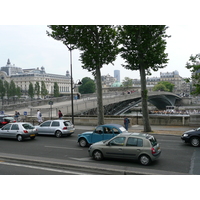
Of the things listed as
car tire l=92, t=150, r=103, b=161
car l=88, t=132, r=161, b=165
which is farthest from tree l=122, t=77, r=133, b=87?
car l=88, t=132, r=161, b=165

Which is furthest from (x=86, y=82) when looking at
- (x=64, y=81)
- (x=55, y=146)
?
(x=55, y=146)

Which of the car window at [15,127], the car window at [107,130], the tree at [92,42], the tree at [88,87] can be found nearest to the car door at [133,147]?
the car window at [107,130]

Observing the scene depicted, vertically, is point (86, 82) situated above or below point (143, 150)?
above

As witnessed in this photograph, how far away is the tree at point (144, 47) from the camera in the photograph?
20.5 metres

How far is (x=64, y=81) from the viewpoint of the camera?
569 feet

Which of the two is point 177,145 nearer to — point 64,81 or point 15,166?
point 15,166

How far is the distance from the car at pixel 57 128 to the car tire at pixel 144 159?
9641 millimetres

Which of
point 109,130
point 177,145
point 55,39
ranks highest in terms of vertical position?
point 55,39

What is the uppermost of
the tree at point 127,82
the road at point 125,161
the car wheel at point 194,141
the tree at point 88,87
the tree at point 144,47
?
the tree at point 127,82

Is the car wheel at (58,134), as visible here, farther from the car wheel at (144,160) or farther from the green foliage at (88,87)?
the green foliage at (88,87)

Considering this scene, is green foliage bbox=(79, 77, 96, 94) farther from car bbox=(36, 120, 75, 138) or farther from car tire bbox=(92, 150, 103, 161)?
car tire bbox=(92, 150, 103, 161)

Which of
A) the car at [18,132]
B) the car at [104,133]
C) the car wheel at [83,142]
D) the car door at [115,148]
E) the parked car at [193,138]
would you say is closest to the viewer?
the car door at [115,148]
